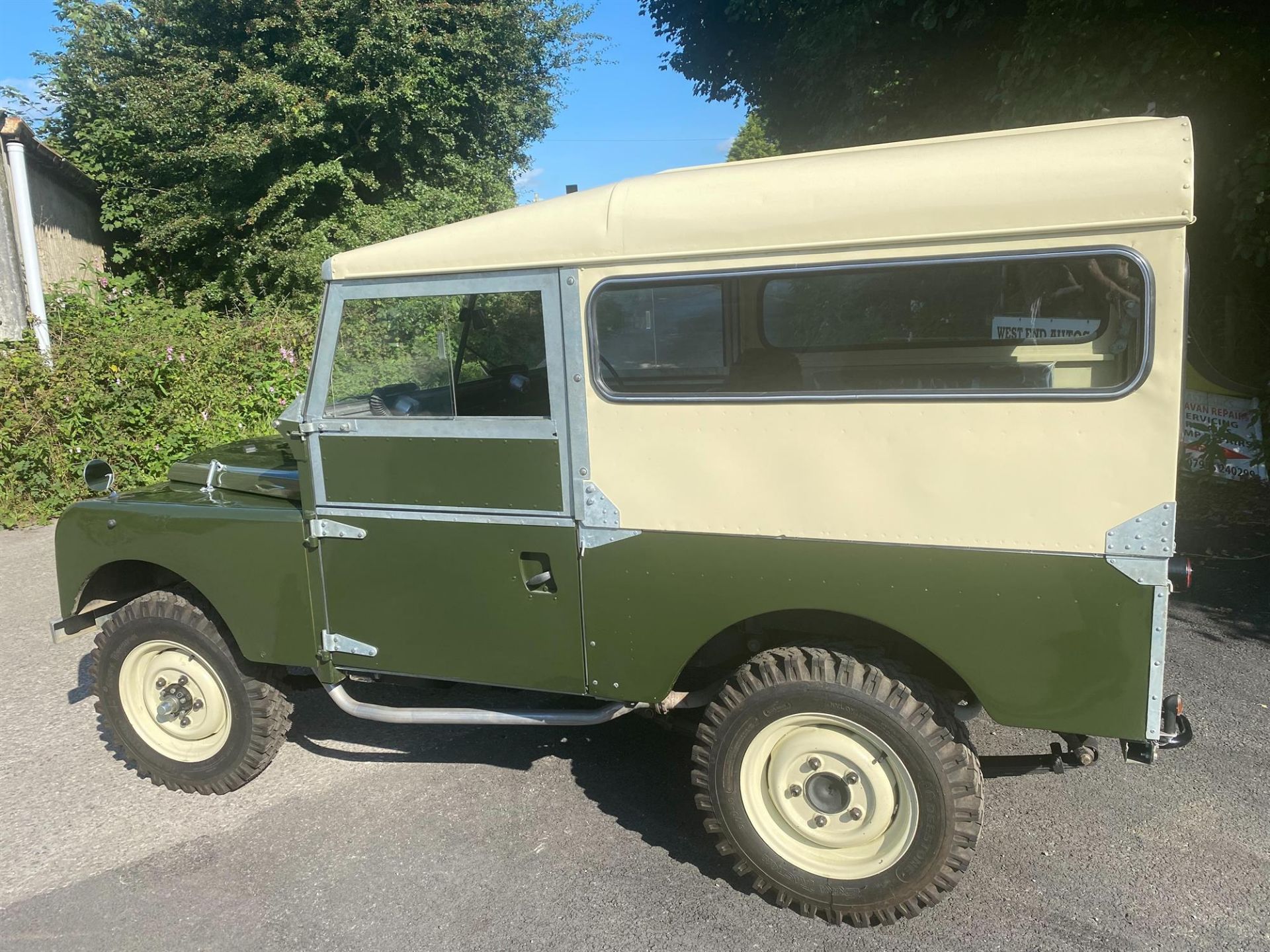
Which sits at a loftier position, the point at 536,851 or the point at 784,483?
the point at 784,483

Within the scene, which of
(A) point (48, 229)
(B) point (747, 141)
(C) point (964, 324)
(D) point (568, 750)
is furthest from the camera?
(B) point (747, 141)

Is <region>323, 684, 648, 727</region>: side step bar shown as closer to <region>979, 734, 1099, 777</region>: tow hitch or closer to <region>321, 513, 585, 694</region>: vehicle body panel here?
<region>321, 513, 585, 694</region>: vehicle body panel

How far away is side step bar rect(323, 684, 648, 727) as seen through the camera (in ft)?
11.3

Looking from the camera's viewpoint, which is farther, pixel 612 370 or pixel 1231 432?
pixel 1231 432

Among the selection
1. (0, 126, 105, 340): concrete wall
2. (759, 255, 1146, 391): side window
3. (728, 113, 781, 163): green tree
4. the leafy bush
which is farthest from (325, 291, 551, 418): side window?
(728, 113, 781, 163): green tree

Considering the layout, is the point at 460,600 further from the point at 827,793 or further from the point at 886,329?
the point at 886,329

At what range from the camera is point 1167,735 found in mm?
2799

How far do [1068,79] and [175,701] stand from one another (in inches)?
Answer: 299

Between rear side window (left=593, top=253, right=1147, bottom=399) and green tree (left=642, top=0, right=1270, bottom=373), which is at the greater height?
green tree (left=642, top=0, right=1270, bottom=373)

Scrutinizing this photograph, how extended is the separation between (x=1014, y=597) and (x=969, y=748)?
62cm

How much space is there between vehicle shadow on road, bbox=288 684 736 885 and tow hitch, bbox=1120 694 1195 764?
1.58 metres

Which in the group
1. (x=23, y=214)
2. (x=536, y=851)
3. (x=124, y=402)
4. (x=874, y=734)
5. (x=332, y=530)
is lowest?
(x=536, y=851)

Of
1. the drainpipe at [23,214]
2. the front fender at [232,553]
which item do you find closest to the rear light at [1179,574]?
the front fender at [232,553]

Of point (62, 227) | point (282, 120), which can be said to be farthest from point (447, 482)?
point (62, 227)
